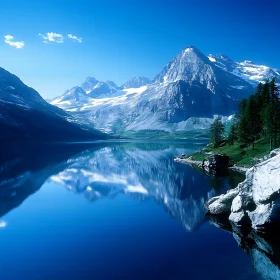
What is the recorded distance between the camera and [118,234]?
40.5 metres

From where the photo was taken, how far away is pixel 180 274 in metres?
28.0

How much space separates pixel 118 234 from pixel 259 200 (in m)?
21.2

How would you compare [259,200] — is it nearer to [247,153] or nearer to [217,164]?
[217,164]

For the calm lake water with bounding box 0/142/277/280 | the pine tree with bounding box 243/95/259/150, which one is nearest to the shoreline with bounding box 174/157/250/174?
the calm lake water with bounding box 0/142/277/280

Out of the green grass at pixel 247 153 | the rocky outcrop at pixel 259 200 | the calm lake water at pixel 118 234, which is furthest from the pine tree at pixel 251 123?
the rocky outcrop at pixel 259 200

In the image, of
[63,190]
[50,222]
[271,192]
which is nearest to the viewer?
[271,192]

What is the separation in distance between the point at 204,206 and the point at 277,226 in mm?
16707

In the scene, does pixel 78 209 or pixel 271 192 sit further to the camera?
pixel 78 209

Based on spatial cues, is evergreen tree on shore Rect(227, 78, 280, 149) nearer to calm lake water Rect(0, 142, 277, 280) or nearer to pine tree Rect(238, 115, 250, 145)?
pine tree Rect(238, 115, 250, 145)

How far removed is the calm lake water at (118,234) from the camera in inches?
1154

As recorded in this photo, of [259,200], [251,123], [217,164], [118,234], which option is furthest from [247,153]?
[118,234]

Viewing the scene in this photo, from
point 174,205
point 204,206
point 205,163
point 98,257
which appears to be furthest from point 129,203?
point 205,163

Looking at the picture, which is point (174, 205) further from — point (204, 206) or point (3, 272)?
point (3, 272)

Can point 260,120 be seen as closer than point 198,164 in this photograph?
Yes
